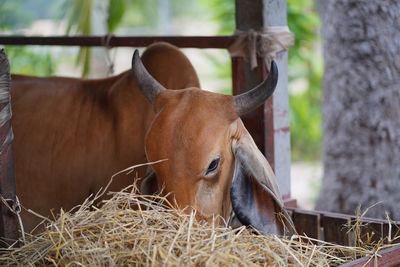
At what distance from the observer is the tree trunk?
4.54m

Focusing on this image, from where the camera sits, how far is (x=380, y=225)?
291cm

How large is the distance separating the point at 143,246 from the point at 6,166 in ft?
2.07

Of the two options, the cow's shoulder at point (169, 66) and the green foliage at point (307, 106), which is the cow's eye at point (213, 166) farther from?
the green foliage at point (307, 106)

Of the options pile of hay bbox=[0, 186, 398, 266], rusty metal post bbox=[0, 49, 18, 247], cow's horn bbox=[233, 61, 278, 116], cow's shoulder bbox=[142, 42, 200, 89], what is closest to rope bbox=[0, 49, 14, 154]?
rusty metal post bbox=[0, 49, 18, 247]

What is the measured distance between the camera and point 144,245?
2133mm

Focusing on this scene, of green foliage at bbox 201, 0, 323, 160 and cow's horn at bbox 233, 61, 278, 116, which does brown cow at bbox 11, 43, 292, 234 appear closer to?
cow's horn at bbox 233, 61, 278, 116

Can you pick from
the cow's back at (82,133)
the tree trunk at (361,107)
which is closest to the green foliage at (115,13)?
the tree trunk at (361,107)

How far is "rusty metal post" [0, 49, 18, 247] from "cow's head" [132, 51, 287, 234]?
2.34 feet

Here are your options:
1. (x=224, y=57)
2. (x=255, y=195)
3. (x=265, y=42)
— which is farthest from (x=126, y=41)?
(x=224, y=57)

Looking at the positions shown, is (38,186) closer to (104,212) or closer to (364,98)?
(104,212)

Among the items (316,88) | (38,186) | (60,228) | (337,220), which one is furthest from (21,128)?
(316,88)

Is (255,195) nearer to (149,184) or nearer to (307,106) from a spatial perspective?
(149,184)

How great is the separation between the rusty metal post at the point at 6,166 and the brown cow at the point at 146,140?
0.72 metres

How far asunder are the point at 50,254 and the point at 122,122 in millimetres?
1669
